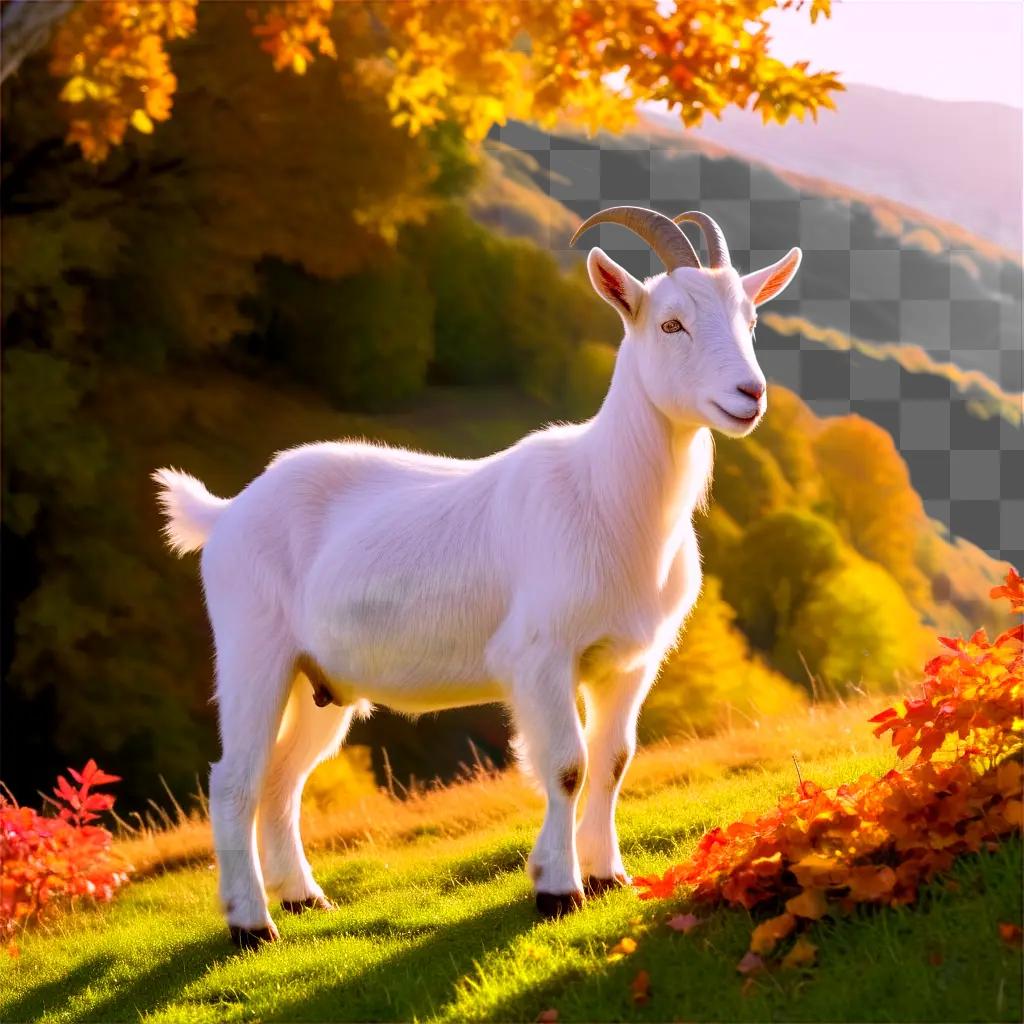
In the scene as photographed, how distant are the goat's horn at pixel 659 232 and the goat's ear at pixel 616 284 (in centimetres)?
13

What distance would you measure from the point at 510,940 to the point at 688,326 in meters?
2.21

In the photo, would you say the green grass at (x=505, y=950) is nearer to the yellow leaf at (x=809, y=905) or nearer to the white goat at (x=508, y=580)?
the yellow leaf at (x=809, y=905)

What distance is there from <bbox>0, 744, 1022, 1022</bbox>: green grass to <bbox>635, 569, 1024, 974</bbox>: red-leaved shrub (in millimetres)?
84

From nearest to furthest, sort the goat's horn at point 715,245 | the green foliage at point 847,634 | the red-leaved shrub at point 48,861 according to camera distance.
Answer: the goat's horn at point 715,245, the red-leaved shrub at point 48,861, the green foliage at point 847,634

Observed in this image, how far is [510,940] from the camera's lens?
15.3ft

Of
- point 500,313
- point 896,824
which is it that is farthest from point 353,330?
point 896,824

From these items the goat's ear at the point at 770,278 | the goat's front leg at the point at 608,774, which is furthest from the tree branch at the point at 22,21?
the goat's front leg at the point at 608,774

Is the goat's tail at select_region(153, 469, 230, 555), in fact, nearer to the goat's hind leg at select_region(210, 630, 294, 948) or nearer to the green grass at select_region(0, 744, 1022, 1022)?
the goat's hind leg at select_region(210, 630, 294, 948)

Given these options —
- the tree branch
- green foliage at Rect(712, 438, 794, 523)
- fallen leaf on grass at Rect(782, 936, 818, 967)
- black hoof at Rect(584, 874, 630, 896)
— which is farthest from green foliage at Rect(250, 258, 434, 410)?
fallen leaf on grass at Rect(782, 936, 818, 967)

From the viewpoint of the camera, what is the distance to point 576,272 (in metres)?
16.6

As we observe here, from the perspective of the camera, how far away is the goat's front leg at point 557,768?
4883 millimetres

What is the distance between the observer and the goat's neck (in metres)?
4.98

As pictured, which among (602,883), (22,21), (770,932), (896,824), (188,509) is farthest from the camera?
(188,509)

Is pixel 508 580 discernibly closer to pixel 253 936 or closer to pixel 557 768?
pixel 557 768
